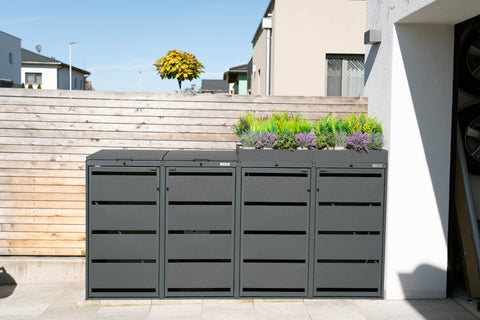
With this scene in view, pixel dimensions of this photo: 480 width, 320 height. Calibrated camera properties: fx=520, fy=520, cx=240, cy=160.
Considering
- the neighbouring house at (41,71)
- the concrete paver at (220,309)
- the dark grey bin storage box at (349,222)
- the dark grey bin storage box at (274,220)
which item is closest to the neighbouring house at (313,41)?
the dark grey bin storage box at (349,222)

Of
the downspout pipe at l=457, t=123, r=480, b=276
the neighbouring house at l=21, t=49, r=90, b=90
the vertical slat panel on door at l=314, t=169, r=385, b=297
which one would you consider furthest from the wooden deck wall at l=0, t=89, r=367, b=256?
the neighbouring house at l=21, t=49, r=90, b=90

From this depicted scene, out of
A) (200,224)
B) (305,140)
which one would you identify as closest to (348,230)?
(305,140)

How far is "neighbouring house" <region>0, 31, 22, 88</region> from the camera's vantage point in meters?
35.1

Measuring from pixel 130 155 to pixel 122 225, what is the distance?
698 millimetres

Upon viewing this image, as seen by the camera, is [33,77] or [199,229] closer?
[199,229]

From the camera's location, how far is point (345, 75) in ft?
38.3

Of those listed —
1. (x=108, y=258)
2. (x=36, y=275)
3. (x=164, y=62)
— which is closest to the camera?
(x=108, y=258)

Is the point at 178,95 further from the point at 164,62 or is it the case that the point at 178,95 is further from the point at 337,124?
the point at 164,62

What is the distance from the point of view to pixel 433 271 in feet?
17.6

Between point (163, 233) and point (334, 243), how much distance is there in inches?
67.0

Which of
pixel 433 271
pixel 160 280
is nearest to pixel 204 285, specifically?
pixel 160 280

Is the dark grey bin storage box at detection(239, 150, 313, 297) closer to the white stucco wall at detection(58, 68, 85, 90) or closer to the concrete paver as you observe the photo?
the concrete paver

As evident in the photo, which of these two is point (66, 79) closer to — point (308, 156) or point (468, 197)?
point (308, 156)

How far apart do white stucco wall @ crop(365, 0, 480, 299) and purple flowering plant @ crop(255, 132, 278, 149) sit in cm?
117
